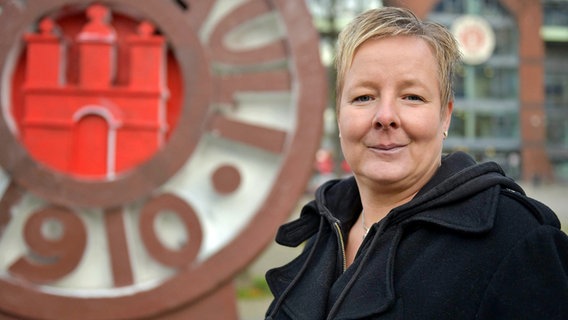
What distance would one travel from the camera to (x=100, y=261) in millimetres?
5309

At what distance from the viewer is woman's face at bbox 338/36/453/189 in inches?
55.5

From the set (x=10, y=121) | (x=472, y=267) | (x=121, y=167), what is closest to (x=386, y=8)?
(x=472, y=267)

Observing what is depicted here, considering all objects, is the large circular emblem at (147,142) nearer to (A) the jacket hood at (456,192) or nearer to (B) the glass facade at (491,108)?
(A) the jacket hood at (456,192)

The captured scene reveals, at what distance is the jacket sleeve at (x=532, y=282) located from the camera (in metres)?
1.19

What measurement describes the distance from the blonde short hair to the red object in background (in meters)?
4.16

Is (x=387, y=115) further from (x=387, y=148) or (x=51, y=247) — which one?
(x=51, y=247)

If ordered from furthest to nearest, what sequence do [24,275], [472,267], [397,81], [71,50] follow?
[71,50] < [24,275] < [397,81] < [472,267]

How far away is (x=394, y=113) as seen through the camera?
55.9 inches

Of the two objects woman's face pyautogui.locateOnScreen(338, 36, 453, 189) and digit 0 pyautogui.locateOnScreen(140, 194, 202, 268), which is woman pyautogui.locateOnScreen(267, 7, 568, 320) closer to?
woman's face pyautogui.locateOnScreen(338, 36, 453, 189)

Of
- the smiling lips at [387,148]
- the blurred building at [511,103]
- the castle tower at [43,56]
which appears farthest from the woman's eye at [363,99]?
the blurred building at [511,103]

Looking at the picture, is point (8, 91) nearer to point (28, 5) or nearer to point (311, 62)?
point (28, 5)

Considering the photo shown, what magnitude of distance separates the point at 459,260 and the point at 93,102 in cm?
466

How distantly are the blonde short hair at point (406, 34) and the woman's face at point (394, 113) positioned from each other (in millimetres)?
15

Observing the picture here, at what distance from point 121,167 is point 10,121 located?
1.03 meters
